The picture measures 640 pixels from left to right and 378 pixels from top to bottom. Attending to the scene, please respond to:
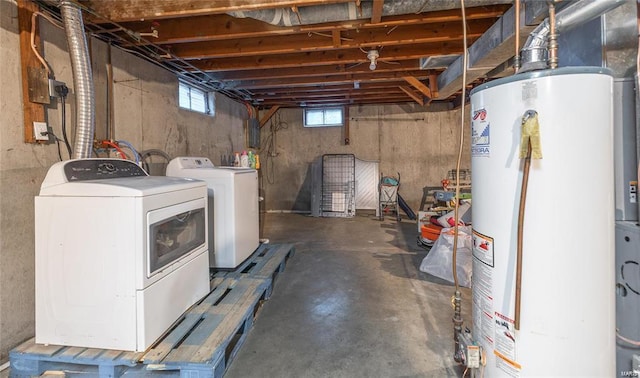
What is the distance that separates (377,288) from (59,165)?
265cm

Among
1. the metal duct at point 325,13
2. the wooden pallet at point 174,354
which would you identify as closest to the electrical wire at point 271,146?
the metal duct at point 325,13

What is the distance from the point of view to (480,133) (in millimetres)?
1381

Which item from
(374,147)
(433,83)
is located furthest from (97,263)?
(374,147)

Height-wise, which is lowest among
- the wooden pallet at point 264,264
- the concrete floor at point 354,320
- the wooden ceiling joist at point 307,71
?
the concrete floor at point 354,320

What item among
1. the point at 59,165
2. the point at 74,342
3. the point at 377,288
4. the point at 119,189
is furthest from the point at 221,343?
the point at 377,288

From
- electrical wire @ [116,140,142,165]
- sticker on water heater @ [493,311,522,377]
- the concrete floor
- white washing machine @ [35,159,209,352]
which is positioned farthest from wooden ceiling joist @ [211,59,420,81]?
sticker on water heater @ [493,311,522,377]

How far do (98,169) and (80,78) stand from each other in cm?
69

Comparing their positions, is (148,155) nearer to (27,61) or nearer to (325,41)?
(27,61)

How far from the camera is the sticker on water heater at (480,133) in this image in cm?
133

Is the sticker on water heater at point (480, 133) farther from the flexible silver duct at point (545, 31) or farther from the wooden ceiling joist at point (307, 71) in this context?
the wooden ceiling joist at point (307, 71)

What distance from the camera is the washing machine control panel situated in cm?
176

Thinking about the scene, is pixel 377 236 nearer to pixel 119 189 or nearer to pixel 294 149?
pixel 294 149

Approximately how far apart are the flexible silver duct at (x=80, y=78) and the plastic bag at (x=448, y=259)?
3277 millimetres

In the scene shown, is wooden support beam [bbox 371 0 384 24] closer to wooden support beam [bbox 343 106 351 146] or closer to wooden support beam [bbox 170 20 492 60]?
wooden support beam [bbox 170 20 492 60]
